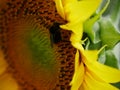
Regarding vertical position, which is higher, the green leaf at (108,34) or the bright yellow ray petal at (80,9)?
the bright yellow ray petal at (80,9)

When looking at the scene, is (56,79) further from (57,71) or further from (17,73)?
(17,73)

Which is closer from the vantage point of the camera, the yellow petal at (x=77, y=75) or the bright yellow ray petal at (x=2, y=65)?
the yellow petal at (x=77, y=75)

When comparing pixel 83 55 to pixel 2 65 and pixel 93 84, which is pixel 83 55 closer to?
pixel 93 84

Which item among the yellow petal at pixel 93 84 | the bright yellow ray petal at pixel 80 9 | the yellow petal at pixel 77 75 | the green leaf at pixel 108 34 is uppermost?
the bright yellow ray petal at pixel 80 9

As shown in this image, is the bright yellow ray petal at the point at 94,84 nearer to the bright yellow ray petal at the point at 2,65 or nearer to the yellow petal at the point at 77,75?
the yellow petal at the point at 77,75

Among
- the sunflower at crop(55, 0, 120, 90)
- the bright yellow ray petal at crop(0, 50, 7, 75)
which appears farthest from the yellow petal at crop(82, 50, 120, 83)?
the bright yellow ray petal at crop(0, 50, 7, 75)

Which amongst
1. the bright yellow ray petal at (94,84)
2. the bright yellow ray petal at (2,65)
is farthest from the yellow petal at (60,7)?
the bright yellow ray petal at (2,65)

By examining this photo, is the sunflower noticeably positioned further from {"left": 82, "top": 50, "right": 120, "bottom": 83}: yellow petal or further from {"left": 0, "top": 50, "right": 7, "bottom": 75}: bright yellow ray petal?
{"left": 0, "top": 50, "right": 7, "bottom": 75}: bright yellow ray petal

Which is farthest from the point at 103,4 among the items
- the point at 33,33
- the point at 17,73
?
the point at 17,73

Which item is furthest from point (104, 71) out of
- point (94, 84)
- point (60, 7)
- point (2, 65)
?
point (2, 65)
